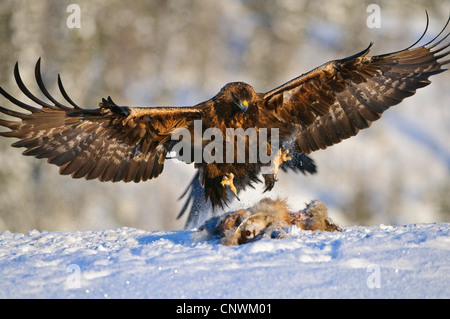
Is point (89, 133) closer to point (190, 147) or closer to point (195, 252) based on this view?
point (190, 147)

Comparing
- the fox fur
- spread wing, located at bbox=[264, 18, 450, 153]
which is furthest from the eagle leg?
the fox fur

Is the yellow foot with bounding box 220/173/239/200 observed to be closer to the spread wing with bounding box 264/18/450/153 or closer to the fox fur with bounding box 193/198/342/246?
the spread wing with bounding box 264/18/450/153

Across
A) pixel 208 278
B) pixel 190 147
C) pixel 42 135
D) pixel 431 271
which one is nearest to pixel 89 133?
pixel 42 135

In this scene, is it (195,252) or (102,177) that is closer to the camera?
(195,252)

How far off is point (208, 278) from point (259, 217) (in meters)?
1.26

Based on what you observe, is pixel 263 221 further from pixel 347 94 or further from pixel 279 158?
pixel 347 94

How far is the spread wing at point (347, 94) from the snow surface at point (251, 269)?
5.72 feet

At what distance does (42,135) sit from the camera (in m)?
5.31

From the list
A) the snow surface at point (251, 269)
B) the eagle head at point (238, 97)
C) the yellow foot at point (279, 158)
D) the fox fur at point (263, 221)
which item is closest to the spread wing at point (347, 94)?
the eagle head at point (238, 97)

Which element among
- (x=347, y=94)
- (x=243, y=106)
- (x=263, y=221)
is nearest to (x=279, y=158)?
(x=243, y=106)

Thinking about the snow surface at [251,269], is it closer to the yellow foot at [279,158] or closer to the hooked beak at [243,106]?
the yellow foot at [279,158]

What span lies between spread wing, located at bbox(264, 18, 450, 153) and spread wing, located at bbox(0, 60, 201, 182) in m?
1.10

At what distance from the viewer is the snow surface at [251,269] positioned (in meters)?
2.83

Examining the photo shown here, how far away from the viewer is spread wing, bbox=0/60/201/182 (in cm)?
514
